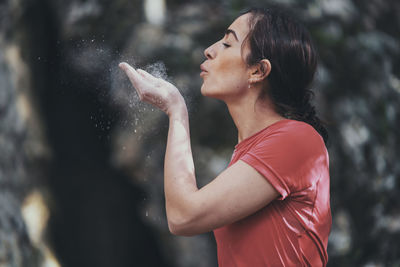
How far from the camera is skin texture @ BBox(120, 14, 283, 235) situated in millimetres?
1162

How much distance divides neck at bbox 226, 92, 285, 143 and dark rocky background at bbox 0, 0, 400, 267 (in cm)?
248

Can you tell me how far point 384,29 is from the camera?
5.15 m

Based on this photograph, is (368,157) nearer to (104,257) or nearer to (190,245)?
(190,245)

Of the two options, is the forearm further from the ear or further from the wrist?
the ear

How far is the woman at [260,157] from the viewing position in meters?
1.17

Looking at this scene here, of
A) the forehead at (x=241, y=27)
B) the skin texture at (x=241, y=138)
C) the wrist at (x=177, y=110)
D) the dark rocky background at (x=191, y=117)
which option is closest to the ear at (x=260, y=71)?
the skin texture at (x=241, y=138)

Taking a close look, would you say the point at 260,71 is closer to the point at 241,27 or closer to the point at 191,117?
the point at 241,27

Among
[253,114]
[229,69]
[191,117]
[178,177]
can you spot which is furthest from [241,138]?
[191,117]

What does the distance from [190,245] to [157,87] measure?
11.2 ft

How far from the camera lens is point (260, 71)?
55.0 inches

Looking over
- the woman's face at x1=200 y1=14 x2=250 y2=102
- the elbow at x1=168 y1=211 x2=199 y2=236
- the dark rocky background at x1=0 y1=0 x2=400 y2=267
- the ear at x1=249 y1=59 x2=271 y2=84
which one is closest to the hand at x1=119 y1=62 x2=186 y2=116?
the woman's face at x1=200 y1=14 x2=250 y2=102

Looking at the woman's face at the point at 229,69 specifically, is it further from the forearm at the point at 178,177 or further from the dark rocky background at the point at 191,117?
the dark rocky background at the point at 191,117

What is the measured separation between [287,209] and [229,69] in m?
0.51

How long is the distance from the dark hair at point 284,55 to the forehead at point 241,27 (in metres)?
0.02
